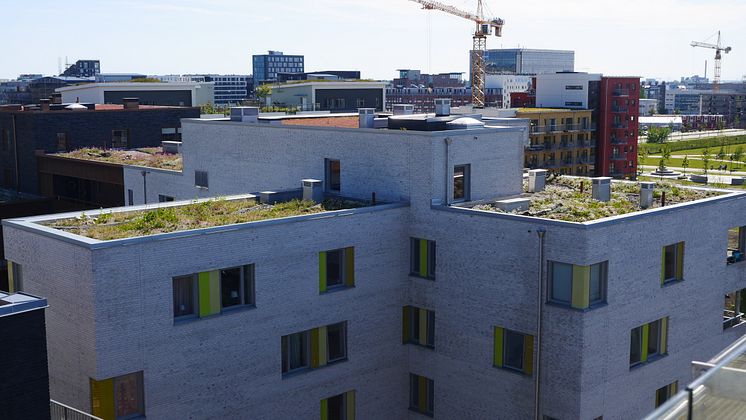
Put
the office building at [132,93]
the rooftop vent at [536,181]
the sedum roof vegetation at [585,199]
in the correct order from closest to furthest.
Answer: the sedum roof vegetation at [585,199], the rooftop vent at [536,181], the office building at [132,93]

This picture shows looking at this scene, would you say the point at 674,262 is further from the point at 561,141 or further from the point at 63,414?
the point at 561,141

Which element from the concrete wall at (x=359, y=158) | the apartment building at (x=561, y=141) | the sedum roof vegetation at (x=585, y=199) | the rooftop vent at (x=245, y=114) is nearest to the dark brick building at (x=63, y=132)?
the concrete wall at (x=359, y=158)

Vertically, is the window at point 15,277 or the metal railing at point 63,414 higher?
the window at point 15,277

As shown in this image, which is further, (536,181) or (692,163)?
(692,163)

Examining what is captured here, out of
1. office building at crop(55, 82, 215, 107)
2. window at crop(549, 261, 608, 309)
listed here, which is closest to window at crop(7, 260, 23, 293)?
window at crop(549, 261, 608, 309)

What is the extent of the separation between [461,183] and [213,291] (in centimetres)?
1085

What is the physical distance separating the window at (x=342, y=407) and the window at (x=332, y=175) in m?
Answer: 8.63

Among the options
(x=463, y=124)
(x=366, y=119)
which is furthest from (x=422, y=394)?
(x=366, y=119)

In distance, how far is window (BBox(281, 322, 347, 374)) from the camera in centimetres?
Answer: 2850

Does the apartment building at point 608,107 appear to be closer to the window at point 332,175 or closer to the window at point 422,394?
the window at point 332,175

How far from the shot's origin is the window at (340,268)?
29.5 metres

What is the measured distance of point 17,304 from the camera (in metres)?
19.2

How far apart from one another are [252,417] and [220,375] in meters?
2.07

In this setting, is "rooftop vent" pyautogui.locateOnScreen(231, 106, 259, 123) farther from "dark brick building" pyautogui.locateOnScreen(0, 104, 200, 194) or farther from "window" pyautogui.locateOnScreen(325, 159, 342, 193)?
"dark brick building" pyautogui.locateOnScreen(0, 104, 200, 194)
